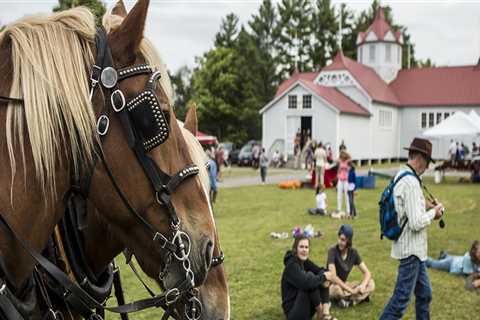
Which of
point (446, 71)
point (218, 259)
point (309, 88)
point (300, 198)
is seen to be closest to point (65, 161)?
point (218, 259)

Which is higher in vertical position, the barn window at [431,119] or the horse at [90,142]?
the barn window at [431,119]

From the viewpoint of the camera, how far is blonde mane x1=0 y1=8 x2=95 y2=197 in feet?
5.01

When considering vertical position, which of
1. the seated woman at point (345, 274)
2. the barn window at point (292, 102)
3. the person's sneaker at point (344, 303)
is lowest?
the person's sneaker at point (344, 303)

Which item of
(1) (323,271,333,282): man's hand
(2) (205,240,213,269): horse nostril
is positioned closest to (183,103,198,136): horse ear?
(2) (205,240,213,269): horse nostril

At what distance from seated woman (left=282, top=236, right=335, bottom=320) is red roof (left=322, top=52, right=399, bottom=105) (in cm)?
3345

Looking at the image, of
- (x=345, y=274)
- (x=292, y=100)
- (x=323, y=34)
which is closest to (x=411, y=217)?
(x=345, y=274)

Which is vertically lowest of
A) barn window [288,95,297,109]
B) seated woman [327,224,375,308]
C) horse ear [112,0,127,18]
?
seated woman [327,224,375,308]

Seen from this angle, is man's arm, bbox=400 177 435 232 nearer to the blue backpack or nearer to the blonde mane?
the blue backpack

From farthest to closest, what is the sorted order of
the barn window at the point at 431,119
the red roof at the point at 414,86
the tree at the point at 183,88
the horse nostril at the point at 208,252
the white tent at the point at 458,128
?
the tree at the point at 183,88 < the barn window at the point at 431,119 < the red roof at the point at 414,86 < the white tent at the point at 458,128 < the horse nostril at the point at 208,252

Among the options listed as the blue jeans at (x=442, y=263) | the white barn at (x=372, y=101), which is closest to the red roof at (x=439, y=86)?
the white barn at (x=372, y=101)

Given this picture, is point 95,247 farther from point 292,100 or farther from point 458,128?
point 292,100

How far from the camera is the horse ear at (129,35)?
4.99 feet

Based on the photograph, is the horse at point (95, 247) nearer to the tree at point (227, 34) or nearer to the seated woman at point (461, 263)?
the seated woman at point (461, 263)

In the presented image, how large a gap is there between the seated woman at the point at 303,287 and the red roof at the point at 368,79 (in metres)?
33.5
